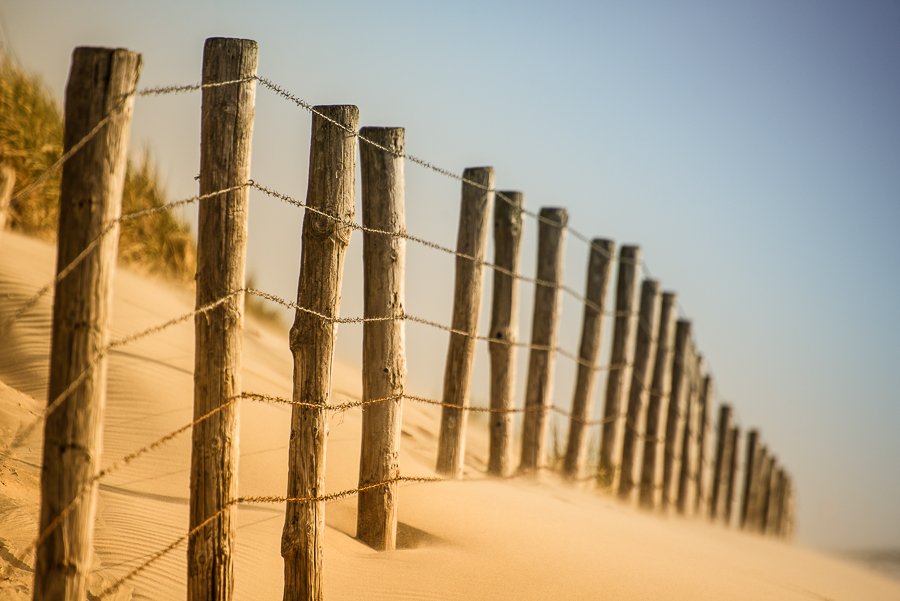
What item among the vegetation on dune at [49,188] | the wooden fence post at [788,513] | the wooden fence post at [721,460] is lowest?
the wooden fence post at [788,513]

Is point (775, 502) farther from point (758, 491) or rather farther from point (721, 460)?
point (721, 460)

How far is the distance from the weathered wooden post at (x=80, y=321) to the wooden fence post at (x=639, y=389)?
20.3 ft

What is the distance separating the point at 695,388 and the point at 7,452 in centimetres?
815

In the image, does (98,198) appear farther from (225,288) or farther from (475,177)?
(475,177)

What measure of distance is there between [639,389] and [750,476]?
6.15 metres

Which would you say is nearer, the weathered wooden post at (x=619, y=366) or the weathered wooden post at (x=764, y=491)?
the weathered wooden post at (x=619, y=366)

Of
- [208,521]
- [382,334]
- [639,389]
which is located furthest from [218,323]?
[639,389]

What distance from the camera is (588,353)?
690 centimetres

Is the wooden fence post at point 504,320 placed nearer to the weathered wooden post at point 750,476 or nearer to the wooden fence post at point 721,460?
the wooden fence post at point 721,460

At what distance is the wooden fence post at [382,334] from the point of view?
3.85m

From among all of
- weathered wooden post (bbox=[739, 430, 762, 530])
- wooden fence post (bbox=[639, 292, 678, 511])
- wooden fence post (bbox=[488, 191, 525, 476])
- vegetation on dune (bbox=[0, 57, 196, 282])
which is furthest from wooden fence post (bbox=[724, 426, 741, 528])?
vegetation on dune (bbox=[0, 57, 196, 282])

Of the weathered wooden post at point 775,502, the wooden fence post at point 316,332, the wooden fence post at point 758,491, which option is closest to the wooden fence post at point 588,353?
the wooden fence post at point 316,332

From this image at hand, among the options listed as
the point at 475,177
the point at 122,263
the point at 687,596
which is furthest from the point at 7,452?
the point at 122,263

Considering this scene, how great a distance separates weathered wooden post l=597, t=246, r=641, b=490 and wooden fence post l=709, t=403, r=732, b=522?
4.64 metres
